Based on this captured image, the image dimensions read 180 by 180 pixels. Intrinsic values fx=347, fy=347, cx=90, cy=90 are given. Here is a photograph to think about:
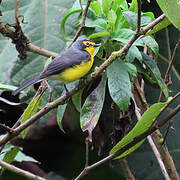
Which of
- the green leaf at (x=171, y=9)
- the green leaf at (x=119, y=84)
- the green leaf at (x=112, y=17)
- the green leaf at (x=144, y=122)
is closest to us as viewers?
the green leaf at (x=171, y=9)

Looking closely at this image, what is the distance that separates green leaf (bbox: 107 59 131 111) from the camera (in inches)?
52.4

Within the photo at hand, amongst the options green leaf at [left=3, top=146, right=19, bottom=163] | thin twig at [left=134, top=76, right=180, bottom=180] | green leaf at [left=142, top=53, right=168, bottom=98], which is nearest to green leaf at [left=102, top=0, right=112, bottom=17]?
green leaf at [left=142, top=53, right=168, bottom=98]

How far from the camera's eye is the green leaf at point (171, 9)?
915 mm

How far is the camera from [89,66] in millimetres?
1611

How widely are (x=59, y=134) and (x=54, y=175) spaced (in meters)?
0.26

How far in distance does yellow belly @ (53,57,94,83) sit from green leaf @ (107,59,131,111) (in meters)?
0.22

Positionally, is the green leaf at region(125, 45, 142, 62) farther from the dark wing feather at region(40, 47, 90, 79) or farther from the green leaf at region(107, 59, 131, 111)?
the dark wing feather at region(40, 47, 90, 79)

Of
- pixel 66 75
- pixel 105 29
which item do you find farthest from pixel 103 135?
pixel 105 29

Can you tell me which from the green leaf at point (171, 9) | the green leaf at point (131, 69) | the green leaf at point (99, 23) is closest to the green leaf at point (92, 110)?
the green leaf at point (131, 69)

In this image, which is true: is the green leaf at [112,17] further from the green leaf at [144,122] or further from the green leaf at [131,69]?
the green leaf at [144,122]

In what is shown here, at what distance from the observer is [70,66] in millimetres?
1721

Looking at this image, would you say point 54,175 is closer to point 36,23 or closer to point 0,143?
point 36,23

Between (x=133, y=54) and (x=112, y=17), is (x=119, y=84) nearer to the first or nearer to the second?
(x=133, y=54)

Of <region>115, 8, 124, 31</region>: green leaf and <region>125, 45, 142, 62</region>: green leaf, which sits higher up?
<region>115, 8, 124, 31</region>: green leaf
